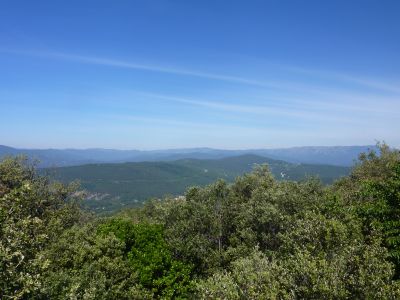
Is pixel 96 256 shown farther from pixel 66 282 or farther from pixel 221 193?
pixel 221 193

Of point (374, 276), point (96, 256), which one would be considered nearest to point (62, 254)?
point (96, 256)

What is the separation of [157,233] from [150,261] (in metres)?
5.62

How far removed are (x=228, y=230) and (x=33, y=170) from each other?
144 feet

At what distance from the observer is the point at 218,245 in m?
49.6

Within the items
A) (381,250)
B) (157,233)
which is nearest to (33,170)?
(157,233)

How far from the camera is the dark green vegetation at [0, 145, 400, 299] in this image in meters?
20.9

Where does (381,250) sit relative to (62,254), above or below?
above

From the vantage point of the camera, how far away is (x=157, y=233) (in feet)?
149

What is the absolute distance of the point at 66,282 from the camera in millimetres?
28141

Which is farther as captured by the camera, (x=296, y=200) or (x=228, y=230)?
(x=228, y=230)

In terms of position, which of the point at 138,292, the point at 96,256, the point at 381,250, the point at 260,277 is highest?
the point at 381,250

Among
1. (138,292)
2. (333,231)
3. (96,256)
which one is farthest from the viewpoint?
(96,256)

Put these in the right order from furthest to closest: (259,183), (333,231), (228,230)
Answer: (259,183) < (228,230) < (333,231)

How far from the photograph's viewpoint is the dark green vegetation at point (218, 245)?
20.9m
